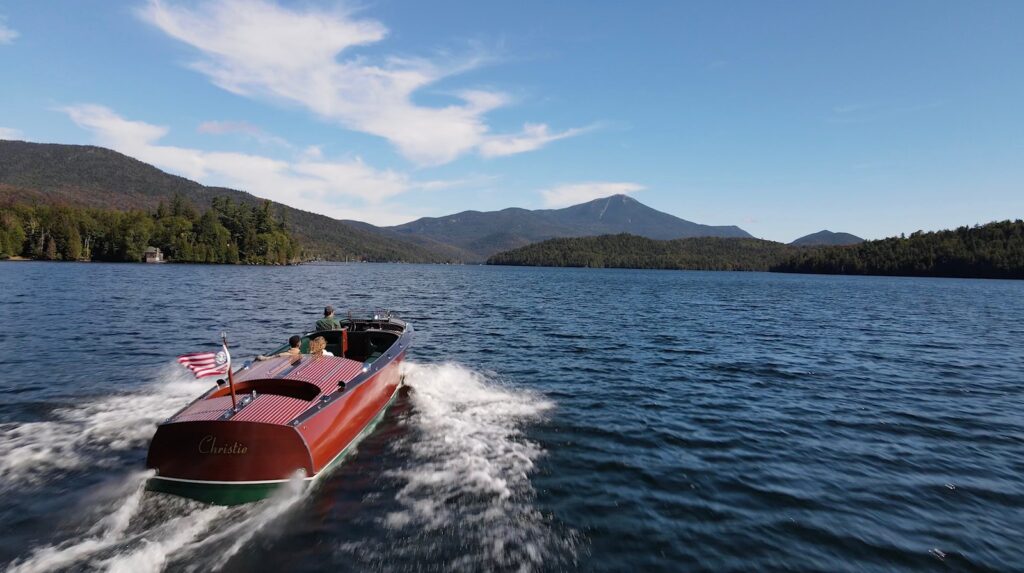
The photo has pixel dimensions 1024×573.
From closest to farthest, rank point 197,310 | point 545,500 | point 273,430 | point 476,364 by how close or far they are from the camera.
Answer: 1. point 273,430
2. point 545,500
3. point 476,364
4. point 197,310

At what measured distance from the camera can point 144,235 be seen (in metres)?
126

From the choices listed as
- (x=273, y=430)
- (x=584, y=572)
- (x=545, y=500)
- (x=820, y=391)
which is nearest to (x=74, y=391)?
(x=273, y=430)

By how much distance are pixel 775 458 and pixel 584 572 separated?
260 inches

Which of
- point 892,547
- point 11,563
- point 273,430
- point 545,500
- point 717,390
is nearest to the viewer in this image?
point 11,563

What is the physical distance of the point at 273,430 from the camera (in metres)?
8.19

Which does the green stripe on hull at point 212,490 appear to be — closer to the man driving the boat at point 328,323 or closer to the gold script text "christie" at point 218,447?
the gold script text "christie" at point 218,447

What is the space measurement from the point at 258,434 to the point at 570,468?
6106mm

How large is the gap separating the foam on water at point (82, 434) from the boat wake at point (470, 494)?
249 inches

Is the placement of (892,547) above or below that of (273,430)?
below

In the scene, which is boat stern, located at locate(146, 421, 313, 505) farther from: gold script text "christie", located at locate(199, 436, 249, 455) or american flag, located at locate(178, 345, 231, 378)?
american flag, located at locate(178, 345, 231, 378)

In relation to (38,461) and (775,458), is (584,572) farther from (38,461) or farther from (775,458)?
(38,461)

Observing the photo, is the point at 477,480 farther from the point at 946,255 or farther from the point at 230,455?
the point at 946,255

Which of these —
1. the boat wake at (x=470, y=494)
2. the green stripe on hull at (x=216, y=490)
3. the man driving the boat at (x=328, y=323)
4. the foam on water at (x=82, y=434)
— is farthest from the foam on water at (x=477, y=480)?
the foam on water at (x=82, y=434)

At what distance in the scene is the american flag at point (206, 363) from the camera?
808cm
